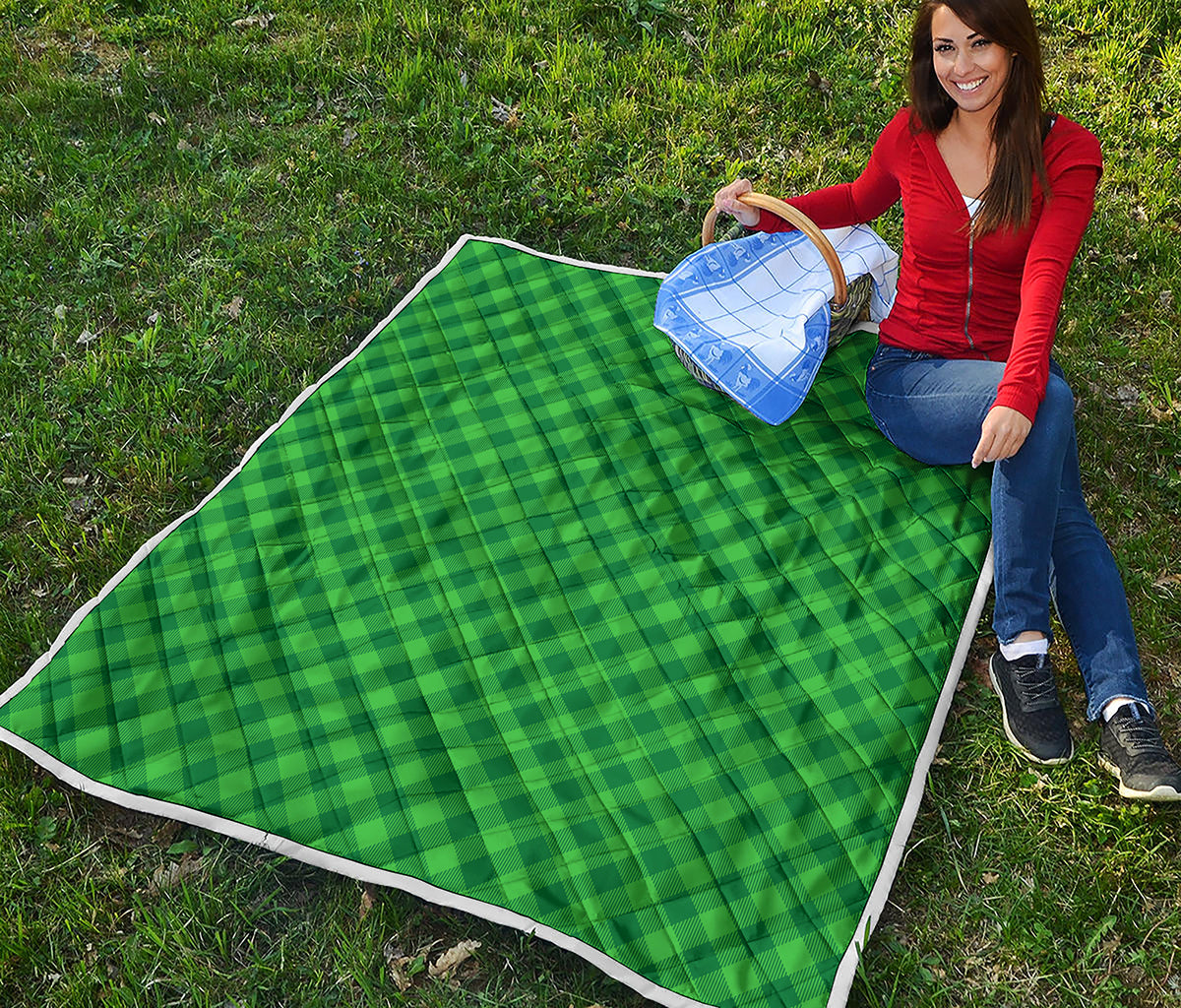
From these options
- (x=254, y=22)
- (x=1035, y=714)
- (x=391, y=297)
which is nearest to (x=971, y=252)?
(x=1035, y=714)

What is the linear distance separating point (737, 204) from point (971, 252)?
2.20 feet

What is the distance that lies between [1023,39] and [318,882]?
2468mm

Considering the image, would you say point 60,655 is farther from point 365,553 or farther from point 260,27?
point 260,27

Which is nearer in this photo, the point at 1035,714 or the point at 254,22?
the point at 1035,714

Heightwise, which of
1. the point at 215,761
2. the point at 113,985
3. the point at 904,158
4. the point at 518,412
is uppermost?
the point at 904,158

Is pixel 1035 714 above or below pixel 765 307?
below

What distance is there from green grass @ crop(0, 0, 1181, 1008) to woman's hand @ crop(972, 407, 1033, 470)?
0.57 m

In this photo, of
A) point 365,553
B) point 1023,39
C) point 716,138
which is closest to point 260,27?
point 716,138

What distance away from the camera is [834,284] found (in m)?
2.90

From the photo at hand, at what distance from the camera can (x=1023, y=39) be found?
2.29 m

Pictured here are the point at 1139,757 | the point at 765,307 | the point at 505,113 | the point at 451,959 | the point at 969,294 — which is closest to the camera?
the point at 451,959

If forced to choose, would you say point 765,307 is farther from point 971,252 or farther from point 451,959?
point 451,959

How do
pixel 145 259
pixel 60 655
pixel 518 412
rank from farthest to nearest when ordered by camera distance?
pixel 145 259, pixel 518 412, pixel 60 655

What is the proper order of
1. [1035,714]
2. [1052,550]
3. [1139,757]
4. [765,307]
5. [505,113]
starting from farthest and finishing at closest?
1. [505,113]
2. [765,307]
3. [1052,550]
4. [1035,714]
5. [1139,757]
